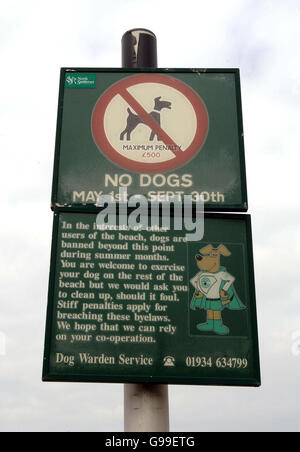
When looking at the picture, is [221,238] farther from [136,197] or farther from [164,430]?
[164,430]

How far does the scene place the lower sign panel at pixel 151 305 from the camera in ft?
18.5

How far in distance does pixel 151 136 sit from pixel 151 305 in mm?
2186

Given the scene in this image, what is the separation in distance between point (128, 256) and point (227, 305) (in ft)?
3.71

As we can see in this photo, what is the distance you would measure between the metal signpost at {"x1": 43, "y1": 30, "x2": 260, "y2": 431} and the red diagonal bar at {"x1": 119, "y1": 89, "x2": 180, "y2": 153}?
0.5 inches

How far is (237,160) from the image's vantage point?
271 inches

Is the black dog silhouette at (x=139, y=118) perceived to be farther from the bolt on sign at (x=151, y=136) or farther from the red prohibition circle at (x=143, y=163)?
the red prohibition circle at (x=143, y=163)

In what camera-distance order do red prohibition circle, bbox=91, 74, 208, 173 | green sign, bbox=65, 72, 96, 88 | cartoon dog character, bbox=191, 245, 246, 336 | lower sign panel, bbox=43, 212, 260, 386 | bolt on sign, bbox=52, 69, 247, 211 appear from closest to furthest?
lower sign panel, bbox=43, 212, 260, 386
cartoon dog character, bbox=191, 245, 246, 336
bolt on sign, bbox=52, 69, 247, 211
red prohibition circle, bbox=91, 74, 208, 173
green sign, bbox=65, 72, 96, 88

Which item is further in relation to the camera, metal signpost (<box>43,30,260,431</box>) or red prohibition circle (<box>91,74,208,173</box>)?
red prohibition circle (<box>91,74,208,173</box>)

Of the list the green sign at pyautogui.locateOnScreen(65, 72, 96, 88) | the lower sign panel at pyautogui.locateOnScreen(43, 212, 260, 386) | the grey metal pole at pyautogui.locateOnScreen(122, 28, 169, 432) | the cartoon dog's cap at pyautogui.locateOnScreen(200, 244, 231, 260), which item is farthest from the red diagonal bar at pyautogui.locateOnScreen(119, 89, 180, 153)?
the grey metal pole at pyautogui.locateOnScreen(122, 28, 169, 432)

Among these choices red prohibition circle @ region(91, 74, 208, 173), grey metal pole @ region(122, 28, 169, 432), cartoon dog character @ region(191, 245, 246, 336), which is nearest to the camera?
grey metal pole @ region(122, 28, 169, 432)

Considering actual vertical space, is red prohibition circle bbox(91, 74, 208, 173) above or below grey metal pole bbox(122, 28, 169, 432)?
above
